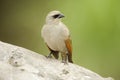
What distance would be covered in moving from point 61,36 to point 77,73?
32cm

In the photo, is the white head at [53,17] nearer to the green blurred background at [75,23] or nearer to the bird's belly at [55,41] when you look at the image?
the bird's belly at [55,41]

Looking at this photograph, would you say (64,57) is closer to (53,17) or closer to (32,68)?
(53,17)

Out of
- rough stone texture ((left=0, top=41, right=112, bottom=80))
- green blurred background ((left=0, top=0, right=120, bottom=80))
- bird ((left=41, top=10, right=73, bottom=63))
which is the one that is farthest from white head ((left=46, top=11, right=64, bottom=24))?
green blurred background ((left=0, top=0, right=120, bottom=80))

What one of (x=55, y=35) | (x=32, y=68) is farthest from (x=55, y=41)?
(x=32, y=68)

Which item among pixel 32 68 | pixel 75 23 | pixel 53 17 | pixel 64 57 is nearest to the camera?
pixel 32 68

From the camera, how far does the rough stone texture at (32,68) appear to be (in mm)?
2785

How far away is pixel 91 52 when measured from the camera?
5.13 m

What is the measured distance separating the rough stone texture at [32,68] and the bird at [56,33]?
0.14 meters

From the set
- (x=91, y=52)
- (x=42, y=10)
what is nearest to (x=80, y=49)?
(x=91, y=52)

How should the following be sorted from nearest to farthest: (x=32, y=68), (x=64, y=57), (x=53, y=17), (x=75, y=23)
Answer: (x=32, y=68), (x=53, y=17), (x=64, y=57), (x=75, y=23)

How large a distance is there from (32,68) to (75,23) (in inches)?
84.5

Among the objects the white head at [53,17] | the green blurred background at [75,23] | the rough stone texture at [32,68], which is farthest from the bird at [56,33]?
the green blurred background at [75,23]

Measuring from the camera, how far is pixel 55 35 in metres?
3.20

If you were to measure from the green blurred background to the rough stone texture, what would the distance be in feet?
6.08
